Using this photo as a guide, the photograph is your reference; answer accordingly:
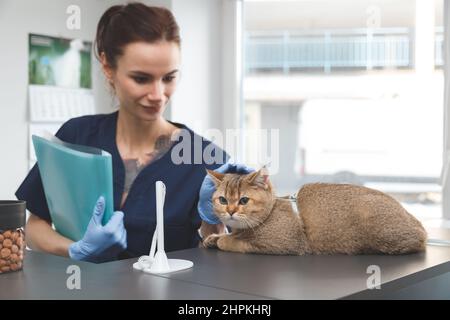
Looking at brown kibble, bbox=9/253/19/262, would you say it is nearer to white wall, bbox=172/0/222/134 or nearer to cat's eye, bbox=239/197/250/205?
cat's eye, bbox=239/197/250/205

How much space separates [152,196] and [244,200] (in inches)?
18.9

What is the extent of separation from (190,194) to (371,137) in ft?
3.07

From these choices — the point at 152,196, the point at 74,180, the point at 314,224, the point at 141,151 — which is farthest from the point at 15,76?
the point at 314,224

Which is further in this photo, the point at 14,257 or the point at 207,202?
the point at 207,202

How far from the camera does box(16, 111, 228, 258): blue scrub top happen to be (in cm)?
159

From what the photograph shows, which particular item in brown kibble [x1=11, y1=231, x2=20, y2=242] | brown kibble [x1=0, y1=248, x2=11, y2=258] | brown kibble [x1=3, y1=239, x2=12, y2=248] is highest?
brown kibble [x1=11, y1=231, x2=20, y2=242]

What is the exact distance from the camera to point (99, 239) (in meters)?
1.28

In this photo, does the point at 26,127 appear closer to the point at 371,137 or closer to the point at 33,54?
the point at 33,54

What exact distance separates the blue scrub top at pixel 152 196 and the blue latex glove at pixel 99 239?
0.20 metres

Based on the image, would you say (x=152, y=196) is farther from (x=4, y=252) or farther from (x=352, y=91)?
(x=352, y=91)

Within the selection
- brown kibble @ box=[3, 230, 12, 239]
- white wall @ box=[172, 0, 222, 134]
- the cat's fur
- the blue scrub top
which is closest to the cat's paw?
the cat's fur

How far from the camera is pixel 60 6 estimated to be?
2.23 metres

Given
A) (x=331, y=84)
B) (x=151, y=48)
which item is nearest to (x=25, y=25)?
(x=151, y=48)

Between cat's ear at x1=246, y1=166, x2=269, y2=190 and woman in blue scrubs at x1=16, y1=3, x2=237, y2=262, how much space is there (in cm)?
43
